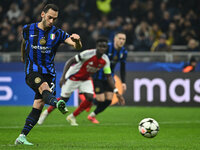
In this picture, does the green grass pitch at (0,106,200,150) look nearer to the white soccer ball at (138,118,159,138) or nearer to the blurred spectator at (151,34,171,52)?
the white soccer ball at (138,118,159,138)

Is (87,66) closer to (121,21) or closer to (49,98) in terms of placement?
(49,98)

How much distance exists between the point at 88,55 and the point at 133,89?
526 cm

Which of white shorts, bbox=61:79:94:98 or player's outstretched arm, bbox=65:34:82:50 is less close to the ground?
player's outstretched arm, bbox=65:34:82:50

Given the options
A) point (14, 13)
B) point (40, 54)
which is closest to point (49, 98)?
point (40, 54)

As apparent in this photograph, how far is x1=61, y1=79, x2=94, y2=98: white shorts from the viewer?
11.4 metres

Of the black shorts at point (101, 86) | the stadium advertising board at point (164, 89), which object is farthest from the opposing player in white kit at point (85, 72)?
the stadium advertising board at point (164, 89)

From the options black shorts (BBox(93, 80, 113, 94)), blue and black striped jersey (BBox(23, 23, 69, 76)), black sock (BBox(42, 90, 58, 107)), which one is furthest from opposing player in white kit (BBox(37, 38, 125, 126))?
black sock (BBox(42, 90, 58, 107))

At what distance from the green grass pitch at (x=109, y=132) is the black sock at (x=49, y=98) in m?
0.66

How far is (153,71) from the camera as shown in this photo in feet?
53.4

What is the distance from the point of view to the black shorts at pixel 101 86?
1241 cm

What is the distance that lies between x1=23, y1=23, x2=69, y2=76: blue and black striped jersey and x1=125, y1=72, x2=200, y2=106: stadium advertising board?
901 cm

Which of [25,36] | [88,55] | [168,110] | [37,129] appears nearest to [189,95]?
[168,110]

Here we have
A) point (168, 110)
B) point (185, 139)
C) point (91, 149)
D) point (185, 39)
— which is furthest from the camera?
point (185, 39)

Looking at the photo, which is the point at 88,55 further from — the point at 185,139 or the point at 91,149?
the point at 91,149
